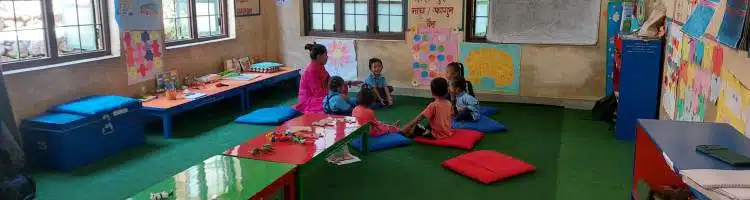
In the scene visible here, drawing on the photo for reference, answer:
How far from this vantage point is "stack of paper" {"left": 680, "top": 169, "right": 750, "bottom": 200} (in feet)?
5.80

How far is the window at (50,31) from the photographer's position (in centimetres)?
506

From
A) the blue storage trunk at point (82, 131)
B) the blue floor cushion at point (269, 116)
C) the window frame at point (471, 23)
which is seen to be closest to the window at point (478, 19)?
the window frame at point (471, 23)

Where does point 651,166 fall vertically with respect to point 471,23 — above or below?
below

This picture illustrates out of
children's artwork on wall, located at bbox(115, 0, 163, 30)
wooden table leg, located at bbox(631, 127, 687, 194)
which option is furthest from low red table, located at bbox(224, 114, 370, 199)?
children's artwork on wall, located at bbox(115, 0, 163, 30)

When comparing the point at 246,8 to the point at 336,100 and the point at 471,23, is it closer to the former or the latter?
the point at 336,100

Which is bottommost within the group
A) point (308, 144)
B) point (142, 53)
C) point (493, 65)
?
point (308, 144)

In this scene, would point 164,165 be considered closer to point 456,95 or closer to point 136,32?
point 136,32

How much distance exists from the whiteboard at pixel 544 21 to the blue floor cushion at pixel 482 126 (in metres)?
1.66

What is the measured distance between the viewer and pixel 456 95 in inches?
255

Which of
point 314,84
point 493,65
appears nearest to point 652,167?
point 314,84

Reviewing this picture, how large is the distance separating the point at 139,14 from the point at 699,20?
5175 mm

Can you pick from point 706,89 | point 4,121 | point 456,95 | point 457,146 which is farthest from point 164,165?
point 706,89

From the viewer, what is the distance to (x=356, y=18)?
8.36m

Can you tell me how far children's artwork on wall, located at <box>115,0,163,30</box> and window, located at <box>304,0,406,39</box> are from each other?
2.51 metres
